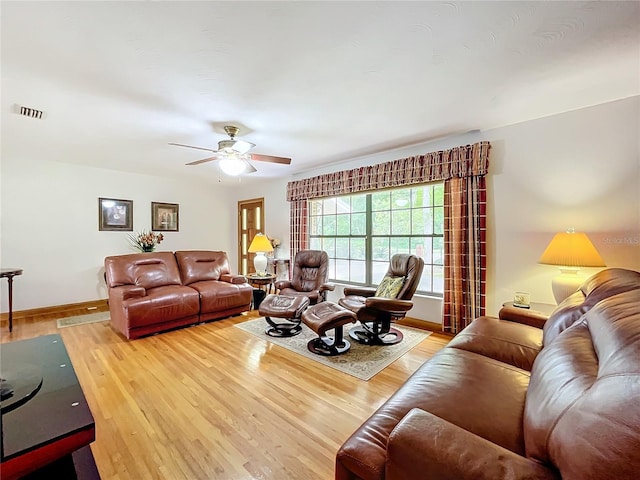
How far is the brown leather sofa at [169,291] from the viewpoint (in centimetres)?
333

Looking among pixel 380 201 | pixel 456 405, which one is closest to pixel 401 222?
pixel 380 201

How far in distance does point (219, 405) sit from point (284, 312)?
121cm

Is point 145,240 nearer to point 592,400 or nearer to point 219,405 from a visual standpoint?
point 219,405

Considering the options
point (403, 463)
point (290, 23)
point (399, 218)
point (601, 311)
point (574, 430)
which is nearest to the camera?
point (574, 430)

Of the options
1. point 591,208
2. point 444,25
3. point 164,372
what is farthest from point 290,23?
point 591,208

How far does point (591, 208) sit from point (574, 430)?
9.18ft

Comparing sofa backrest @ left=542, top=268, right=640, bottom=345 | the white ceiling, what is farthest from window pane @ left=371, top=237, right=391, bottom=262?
sofa backrest @ left=542, top=268, right=640, bottom=345

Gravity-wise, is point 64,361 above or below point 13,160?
below

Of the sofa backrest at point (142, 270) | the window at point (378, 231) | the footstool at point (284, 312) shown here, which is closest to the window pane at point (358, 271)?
the window at point (378, 231)

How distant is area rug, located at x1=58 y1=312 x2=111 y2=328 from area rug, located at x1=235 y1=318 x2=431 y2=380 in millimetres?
2227

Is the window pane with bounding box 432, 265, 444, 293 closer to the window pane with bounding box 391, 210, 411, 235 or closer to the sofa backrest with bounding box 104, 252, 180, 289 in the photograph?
the window pane with bounding box 391, 210, 411, 235

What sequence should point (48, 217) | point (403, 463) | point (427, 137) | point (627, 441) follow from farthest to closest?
point (48, 217) < point (427, 137) < point (403, 463) < point (627, 441)

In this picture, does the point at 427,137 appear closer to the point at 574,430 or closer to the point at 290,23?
the point at 290,23

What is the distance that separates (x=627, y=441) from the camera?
600mm
